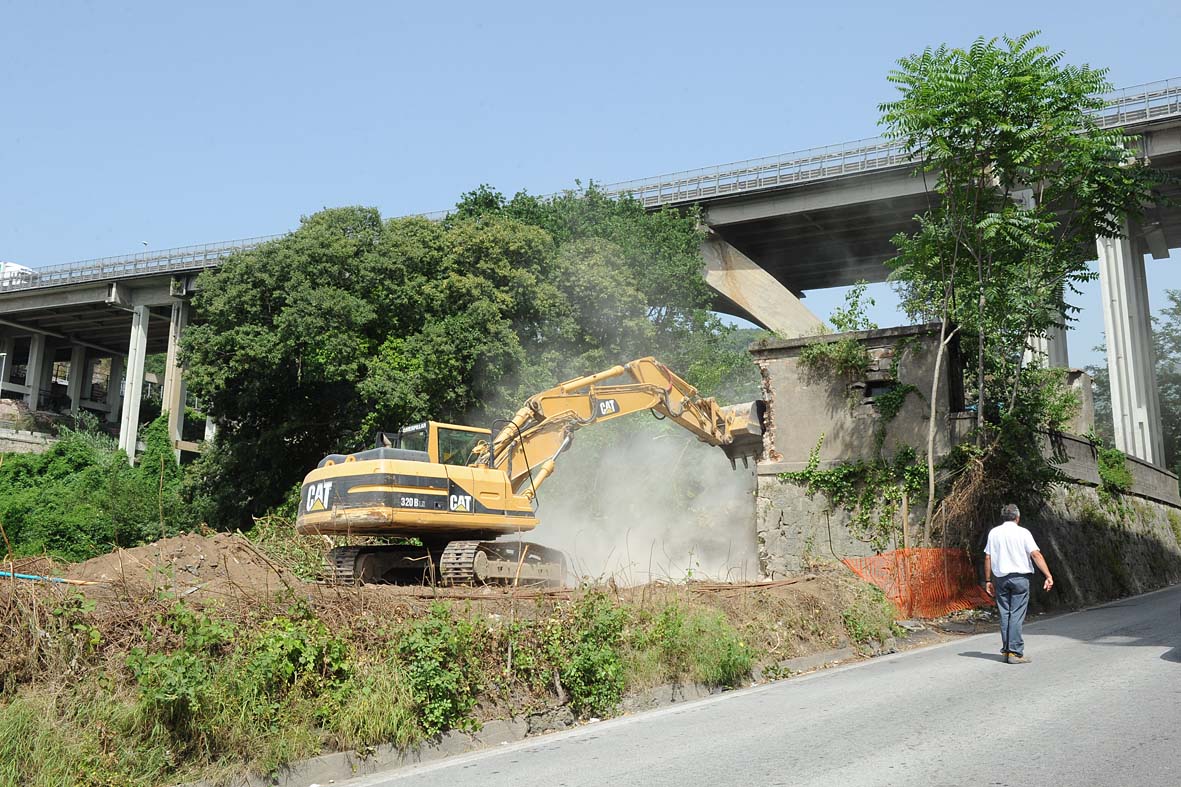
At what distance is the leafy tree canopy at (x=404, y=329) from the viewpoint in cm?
3158

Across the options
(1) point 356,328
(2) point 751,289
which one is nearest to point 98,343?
(1) point 356,328

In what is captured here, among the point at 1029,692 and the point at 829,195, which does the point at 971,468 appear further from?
the point at 829,195

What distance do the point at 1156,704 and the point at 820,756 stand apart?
3243 millimetres

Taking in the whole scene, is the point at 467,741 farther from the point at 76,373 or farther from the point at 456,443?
the point at 76,373

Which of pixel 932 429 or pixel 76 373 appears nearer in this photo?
pixel 932 429

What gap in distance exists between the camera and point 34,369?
251 ft

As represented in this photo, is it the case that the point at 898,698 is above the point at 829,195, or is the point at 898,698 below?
below

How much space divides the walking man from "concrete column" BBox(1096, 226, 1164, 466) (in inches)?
1447

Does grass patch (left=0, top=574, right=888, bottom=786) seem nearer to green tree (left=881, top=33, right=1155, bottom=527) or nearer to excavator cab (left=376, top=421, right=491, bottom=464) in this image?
excavator cab (left=376, top=421, right=491, bottom=464)

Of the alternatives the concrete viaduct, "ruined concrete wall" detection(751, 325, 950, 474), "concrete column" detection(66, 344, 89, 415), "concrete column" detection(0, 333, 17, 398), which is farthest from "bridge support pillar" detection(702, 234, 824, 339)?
"concrete column" detection(0, 333, 17, 398)

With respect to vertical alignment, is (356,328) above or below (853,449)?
above

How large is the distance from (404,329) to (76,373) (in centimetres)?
6070

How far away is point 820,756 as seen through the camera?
643 cm

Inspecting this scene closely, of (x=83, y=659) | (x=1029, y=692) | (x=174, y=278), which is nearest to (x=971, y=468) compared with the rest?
(x=1029, y=692)
